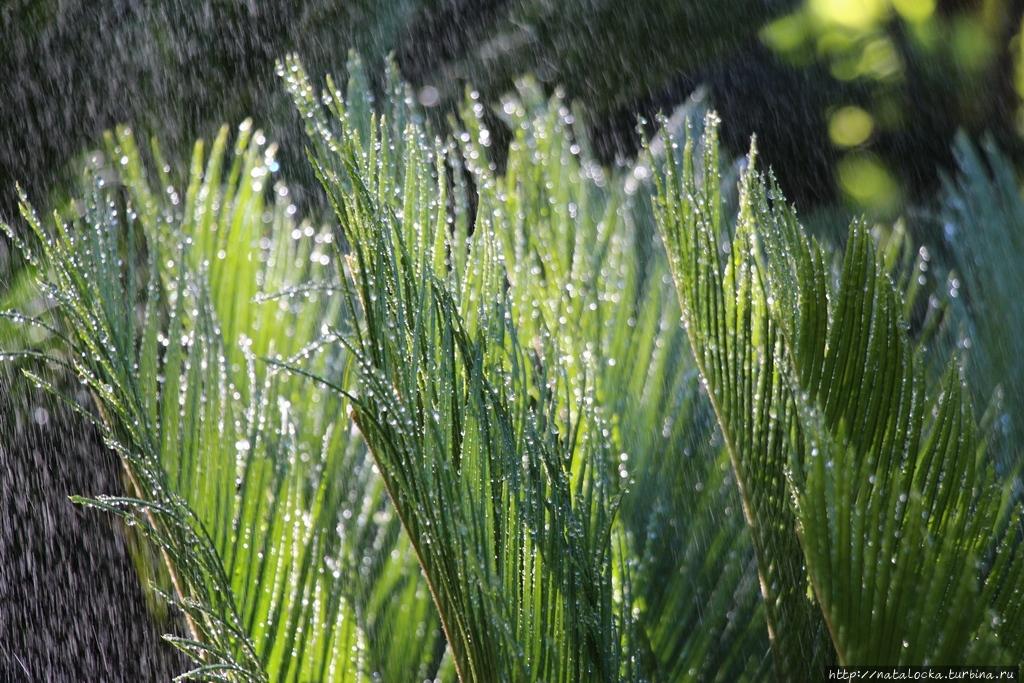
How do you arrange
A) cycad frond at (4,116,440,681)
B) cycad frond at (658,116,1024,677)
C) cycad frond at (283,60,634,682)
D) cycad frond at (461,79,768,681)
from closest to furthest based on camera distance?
cycad frond at (658,116,1024,677) < cycad frond at (283,60,634,682) < cycad frond at (4,116,440,681) < cycad frond at (461,79,768,681)

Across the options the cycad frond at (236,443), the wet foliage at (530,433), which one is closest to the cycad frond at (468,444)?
the wet foliage at (530,433)

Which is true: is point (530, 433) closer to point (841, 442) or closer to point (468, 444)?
point (468, 444)

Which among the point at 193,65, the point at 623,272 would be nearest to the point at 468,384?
the point at 623,272

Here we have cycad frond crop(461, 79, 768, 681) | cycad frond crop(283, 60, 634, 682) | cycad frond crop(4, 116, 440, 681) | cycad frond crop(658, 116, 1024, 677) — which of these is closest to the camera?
cycad frond crop(658, 116, 1024, 677)

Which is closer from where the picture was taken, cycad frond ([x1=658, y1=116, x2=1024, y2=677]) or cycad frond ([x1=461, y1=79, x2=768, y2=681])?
cycad frond ([x1=658, y1=116, x2=1024, y2=677])

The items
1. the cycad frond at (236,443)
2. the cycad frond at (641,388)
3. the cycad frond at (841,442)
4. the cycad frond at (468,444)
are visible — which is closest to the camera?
the cycad frond at (841,442)

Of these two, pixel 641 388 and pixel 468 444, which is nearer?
pixel 468 444

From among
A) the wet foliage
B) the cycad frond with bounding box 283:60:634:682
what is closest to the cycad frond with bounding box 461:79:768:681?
the wet foliage

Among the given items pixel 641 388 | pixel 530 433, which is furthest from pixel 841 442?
pixel 641 388

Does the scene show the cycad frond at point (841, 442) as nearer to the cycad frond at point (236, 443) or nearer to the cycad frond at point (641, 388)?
the cycad frond at point (641, 388)

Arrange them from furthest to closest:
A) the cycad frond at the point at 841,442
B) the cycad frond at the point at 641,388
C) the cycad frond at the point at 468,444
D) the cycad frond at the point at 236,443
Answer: the cycad frond at the point at 641,388
the cycad frond at the point at 236,443
the cycad frond at the point at 468,444
the cycad frond at the point at 841,442

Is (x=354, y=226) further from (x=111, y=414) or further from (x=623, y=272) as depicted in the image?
(x=623, y=272)

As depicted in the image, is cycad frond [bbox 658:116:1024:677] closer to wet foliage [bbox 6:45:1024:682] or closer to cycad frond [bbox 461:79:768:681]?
wet foliage [bbox 6:45:1024:682]

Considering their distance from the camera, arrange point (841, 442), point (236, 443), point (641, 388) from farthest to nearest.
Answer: point (641, 388), point (236, 443), point (841, 442)
